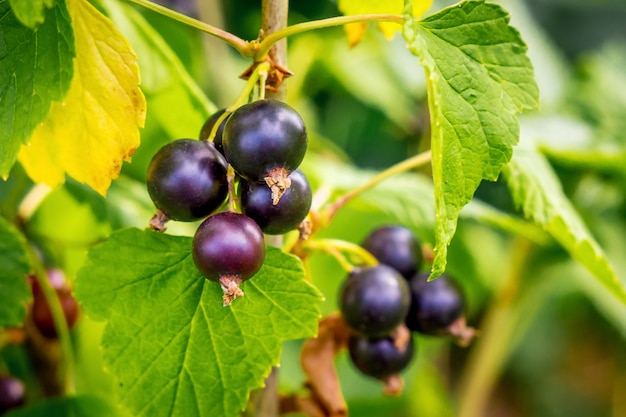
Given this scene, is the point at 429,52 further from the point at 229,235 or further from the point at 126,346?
the point at 126,346

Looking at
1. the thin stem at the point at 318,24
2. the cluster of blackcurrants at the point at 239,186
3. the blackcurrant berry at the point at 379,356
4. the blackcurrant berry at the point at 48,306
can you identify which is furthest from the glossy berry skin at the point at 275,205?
the blackcurrant berry at the point at 48,306

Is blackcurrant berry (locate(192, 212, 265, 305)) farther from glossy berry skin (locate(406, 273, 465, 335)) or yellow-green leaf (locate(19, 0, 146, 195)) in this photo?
glossy berry skin (locate(406, 273, 465, 335))

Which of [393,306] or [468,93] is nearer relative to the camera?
[468,93]

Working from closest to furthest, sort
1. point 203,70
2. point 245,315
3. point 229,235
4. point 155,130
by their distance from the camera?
point 229,235 < point 245,315 < point 155,130 < point 203,70

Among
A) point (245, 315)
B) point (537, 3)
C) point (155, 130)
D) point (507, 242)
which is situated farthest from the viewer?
point (537, 3)

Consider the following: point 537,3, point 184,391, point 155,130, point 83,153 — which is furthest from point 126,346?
point 537,3

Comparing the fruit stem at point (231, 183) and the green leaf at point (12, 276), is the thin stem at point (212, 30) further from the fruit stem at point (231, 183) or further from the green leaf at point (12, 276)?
the green leaf at point (12, 276)

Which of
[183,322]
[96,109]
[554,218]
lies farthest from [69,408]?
[554,218]

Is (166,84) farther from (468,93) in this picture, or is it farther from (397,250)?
(468,93)
